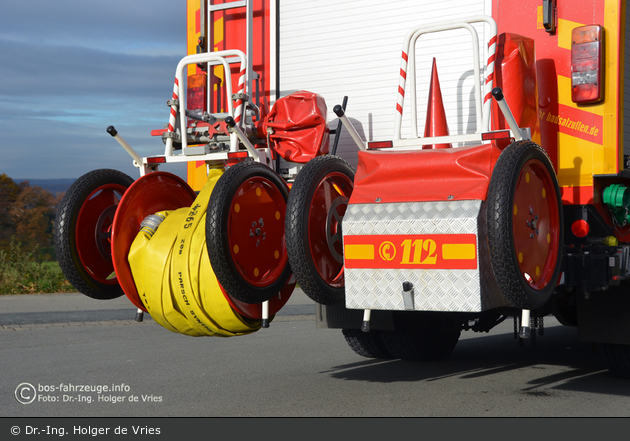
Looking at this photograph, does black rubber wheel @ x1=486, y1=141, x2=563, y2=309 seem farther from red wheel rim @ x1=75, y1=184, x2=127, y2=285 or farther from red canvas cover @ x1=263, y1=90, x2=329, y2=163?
red wheel rim @ x1=75, y1=184, x2=127, y2=285

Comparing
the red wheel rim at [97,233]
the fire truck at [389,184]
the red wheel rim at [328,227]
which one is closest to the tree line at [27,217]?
the red wheel rim at [97,233]

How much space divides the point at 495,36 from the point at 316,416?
2887mm

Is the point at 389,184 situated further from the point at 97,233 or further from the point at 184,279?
the point at 97,233

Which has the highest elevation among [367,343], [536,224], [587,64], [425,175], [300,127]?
[587,64]

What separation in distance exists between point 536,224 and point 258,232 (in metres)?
1.85

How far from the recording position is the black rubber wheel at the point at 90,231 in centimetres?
538

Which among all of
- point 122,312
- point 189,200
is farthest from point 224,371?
point 122,312

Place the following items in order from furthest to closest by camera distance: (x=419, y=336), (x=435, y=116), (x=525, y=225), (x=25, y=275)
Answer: (x=25, y=275)
(x=419, y=336)
(x=435, y=116)
(x=525, y=225)

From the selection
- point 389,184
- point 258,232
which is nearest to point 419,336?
point 258,232

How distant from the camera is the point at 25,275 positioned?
1398 centimetres

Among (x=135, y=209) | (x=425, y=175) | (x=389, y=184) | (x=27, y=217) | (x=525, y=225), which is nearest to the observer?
(x=525, y=225)

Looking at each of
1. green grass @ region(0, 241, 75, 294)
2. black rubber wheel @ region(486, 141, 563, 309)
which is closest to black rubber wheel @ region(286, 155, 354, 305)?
black rubber wheel @ region(486, 141, 563, 309)

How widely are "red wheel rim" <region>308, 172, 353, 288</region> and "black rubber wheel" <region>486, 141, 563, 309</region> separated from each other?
1243mm

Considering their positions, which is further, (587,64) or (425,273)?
(587,64)
